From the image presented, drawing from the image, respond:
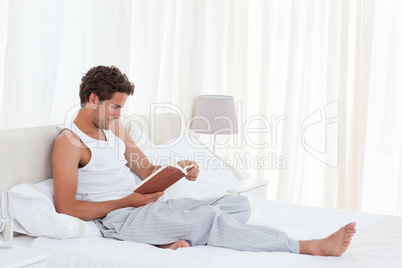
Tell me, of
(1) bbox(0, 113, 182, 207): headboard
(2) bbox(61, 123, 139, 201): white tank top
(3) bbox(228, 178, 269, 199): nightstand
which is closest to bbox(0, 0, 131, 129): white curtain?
(1) bbox(0, 113, 182, 207): headboard

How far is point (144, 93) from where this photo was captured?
318 cm

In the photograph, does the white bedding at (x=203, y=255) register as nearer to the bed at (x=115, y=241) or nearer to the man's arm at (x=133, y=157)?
the bed at (x=115, y=241)

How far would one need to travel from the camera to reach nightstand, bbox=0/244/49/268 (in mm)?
1641

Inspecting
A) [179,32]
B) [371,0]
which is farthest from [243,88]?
[371,0]

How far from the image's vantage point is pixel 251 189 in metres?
3.18

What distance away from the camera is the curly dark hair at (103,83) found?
2240mm

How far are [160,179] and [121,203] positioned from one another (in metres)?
0.20

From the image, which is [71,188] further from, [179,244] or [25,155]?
[179,244]

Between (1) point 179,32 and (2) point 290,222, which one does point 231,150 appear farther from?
(2) point 290,222

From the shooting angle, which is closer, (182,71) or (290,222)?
(290,222)

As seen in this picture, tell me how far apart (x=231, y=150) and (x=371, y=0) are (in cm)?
152

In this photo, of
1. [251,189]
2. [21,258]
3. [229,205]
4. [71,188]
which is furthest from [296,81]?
[21,258]

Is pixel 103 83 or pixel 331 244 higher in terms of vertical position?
pixel 103 83

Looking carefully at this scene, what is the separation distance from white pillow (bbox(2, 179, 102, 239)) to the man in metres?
0.07
